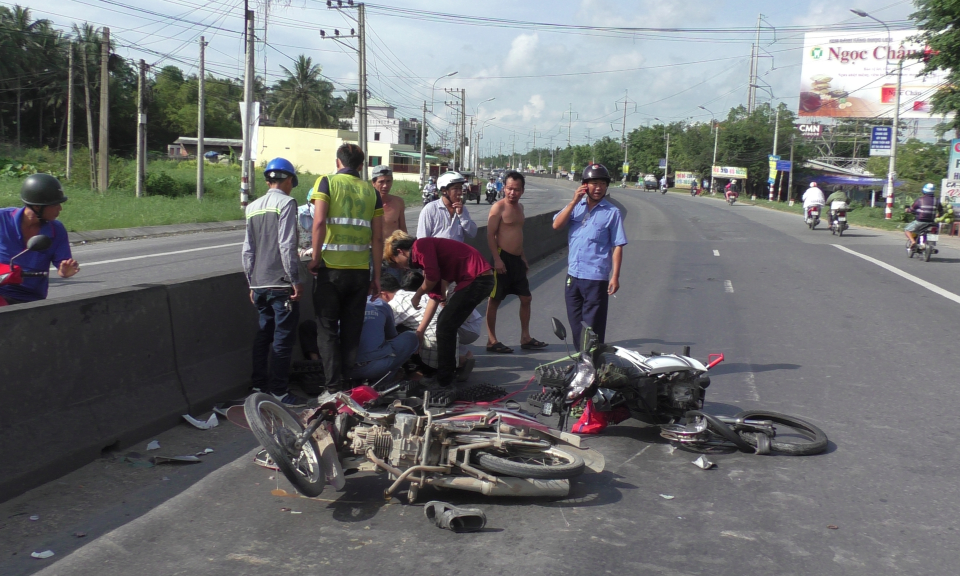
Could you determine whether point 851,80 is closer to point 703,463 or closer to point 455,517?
point 703,463

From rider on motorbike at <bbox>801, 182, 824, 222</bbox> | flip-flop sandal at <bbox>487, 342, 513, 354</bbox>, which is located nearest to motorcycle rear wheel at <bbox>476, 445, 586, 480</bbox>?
flip-flop sandal at <bbox>487, 342, 513, 354</bbox>

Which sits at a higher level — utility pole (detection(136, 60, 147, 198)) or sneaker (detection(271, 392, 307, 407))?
utility pole (detection(136, 60, 147, 198))

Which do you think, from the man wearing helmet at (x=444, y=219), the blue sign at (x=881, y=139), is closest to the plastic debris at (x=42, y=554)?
the man wearing helmet at (x=444, y=219)

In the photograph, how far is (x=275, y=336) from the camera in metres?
6.11

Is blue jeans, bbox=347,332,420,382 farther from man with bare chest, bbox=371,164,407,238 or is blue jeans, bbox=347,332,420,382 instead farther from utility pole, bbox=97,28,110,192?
utility pole, bbox=97,28,110,192

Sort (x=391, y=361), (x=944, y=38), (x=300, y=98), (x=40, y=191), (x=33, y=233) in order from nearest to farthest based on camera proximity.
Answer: (x=40, y=191) < (x=33, y=233) < (x=391, y=361) < (x=944, y=38) < (x=300, y=98)

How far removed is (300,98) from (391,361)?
84.7 m

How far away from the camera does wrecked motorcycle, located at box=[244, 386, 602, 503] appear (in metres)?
4.28

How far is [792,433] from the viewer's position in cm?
573

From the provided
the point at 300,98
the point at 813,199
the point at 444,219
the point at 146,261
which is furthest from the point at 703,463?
the point at 300,98

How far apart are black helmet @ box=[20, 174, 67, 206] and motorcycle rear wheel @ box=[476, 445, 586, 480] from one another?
10.3 feet

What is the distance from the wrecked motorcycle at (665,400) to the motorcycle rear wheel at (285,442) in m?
1.80

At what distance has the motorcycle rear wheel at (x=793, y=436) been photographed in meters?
5.31

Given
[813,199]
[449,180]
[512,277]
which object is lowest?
[512,277]
